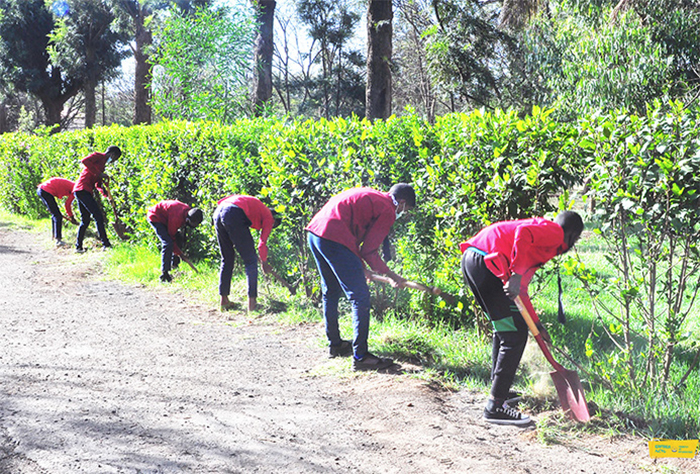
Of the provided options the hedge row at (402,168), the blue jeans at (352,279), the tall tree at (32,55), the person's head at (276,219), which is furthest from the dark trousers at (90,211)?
the tall tree at (32,55)

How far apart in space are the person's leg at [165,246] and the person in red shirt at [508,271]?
5.65m

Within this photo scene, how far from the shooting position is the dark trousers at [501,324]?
4215 millimetres

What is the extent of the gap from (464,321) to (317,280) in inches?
79.6

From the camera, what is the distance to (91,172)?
38.1 feet

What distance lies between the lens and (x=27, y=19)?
3281 centimetres

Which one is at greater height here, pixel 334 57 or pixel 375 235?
pixel 334 57

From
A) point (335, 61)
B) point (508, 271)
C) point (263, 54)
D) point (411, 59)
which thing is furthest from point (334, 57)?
point (508, 271)

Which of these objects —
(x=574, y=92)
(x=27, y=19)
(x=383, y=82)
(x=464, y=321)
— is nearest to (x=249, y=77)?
(x=383, y=82)

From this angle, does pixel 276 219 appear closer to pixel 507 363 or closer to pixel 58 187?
pixel 507 363

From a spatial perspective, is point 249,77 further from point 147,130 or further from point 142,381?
point 142,381

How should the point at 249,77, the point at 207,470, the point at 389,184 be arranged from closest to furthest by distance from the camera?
the point at 207,470 < the point at 389,184 < the point at 249,77

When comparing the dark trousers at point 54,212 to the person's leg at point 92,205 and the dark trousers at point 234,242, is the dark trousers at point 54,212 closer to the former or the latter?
the person's leg at point 92,205

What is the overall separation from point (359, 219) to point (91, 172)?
802cm

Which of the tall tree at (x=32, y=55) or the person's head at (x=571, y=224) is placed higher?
the tall tree at (x=32, y=55)
